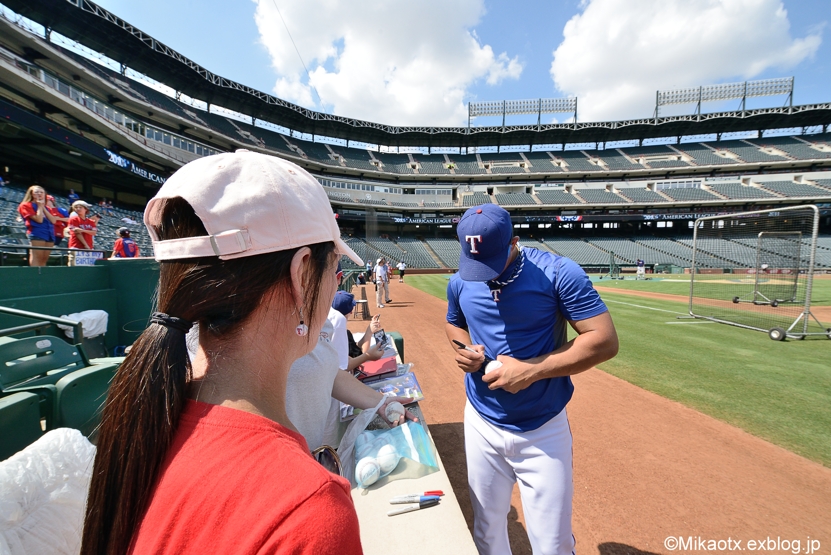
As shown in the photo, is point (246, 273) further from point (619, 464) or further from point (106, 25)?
point (106, 25)

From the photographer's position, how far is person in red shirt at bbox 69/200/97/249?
279 inches

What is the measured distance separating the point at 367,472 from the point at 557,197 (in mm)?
50746

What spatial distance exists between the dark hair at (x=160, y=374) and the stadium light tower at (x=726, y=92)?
59726 millimetres

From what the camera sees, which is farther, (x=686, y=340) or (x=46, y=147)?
(x=46, y=147)

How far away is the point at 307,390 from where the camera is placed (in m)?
2.09

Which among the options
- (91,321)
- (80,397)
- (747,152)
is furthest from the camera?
(747,152)

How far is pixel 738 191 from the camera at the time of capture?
42781mm

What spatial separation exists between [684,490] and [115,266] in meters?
9.34

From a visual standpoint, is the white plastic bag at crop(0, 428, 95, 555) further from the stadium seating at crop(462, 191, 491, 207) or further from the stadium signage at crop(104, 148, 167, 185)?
the stadium seating at crop(462, 191, 491, 207)

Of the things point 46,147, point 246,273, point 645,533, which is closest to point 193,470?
point 246,273

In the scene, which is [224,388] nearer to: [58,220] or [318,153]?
[58,220]

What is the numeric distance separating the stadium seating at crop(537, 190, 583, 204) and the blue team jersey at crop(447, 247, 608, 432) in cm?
4845

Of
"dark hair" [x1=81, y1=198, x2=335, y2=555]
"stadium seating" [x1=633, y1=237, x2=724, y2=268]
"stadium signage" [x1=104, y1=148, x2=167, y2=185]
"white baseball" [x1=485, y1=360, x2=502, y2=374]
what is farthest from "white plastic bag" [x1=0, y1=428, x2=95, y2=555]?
"stadium seating" [x1=633, y1=237, x2=724, y2=268]

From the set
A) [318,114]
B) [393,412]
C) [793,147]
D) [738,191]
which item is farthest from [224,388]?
[793,147]
